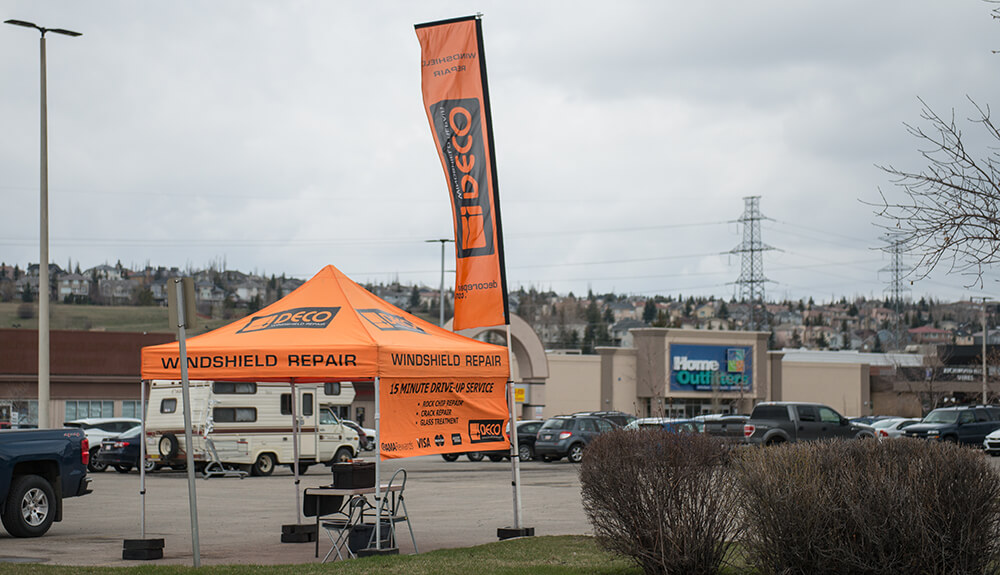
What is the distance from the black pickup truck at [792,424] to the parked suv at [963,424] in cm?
715

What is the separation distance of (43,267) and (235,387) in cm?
732

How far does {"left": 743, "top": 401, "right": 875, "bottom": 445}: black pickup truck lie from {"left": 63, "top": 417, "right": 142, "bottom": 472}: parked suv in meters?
18.9

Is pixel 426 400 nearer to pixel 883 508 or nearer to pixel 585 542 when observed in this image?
pixel 585 542

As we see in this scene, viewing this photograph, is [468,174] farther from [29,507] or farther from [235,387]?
[235,387]

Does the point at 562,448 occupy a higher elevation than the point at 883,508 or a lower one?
lower

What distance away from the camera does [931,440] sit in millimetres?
8852

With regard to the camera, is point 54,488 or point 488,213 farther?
point 54,488

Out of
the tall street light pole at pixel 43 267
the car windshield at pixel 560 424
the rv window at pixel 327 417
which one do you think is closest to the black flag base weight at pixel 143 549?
the tall street light pole at pixel 43 267

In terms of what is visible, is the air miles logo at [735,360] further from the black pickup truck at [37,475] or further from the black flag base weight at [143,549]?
the black flag base weight at [143,549]

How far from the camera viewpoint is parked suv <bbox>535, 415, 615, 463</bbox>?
117ft

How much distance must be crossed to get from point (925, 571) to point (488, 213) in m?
7.40

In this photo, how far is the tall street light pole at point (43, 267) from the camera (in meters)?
22.6

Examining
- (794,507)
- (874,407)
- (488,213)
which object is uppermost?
(488,213)

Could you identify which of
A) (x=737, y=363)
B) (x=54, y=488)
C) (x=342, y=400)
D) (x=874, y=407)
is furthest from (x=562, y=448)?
(x=874, y=407)
